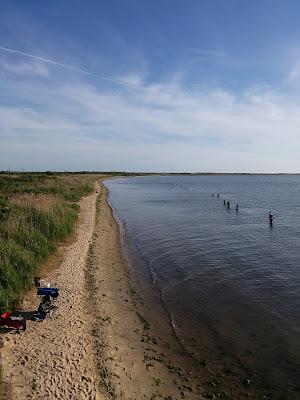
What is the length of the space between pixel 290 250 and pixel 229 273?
812cm

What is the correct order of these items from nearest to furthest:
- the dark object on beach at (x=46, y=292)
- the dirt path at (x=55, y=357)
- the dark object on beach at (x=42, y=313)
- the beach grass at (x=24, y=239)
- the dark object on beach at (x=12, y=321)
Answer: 1. the dirt path at (x=55, y=357)
2. the dark object on beach at (x=12, y=321)
3. the dark object on beach at (x=42, y=313)
4. the dark object on beach at (x=46, y=292)
5. the beach grass at (x=24, y=239)

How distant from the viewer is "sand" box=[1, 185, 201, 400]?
9938 mm

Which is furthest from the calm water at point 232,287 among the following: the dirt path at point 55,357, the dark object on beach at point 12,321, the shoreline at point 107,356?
the dark object on beach at point 12,321

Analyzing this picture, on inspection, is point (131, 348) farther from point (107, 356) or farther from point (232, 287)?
point (232, 287)

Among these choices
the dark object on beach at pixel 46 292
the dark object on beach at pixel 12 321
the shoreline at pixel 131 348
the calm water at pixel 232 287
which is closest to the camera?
the shoreline at pixel 131 348

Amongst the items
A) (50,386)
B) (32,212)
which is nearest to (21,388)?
(50,386)

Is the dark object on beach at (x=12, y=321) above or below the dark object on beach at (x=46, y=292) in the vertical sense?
below

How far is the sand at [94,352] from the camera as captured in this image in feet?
32.6

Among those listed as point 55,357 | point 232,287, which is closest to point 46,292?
point 55,357

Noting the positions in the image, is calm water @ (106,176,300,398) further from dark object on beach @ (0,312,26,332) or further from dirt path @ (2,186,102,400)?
dark object on beach @ (0,312,26,332)

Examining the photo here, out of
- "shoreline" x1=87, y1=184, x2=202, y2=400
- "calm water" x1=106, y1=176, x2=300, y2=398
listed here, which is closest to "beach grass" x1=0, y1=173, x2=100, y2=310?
"shoreline" x1=87, y1=184, x2=202, y2=400

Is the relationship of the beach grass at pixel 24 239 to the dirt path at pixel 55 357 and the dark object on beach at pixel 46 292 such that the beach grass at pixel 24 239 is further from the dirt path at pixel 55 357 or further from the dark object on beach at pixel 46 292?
the dirt path at pixel 55 357

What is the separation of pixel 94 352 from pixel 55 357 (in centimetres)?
134

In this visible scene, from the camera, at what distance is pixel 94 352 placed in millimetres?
11914
